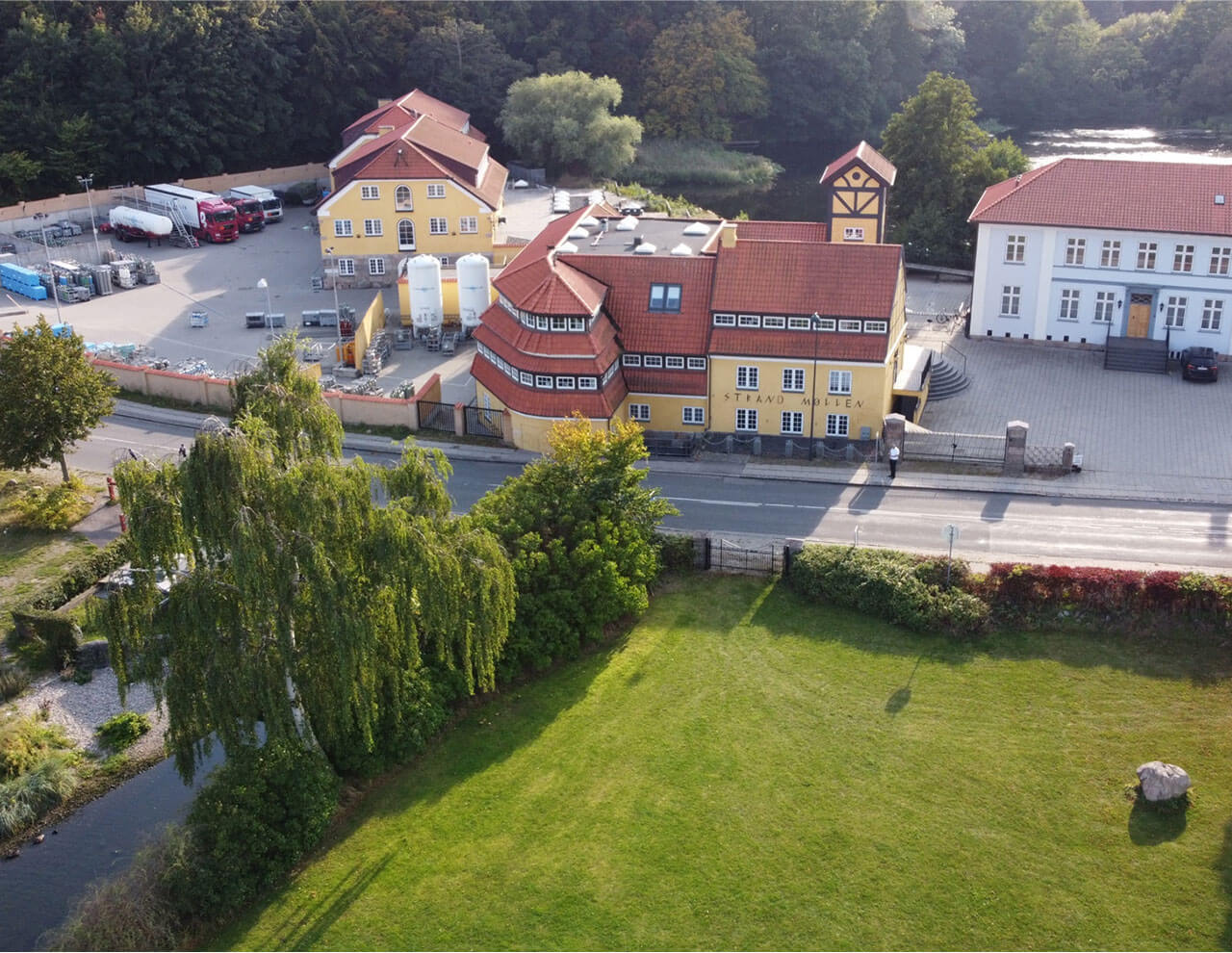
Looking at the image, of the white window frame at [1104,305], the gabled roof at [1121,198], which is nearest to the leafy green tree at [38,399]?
the gabled roof at [1121,198]

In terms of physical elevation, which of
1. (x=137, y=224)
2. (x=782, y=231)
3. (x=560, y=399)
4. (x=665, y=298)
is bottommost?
(x=560, y=399)

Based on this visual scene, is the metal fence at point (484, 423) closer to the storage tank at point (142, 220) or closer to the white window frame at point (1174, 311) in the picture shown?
the white window frame at point (1174, 311)

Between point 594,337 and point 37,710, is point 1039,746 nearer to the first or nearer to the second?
point 594,337

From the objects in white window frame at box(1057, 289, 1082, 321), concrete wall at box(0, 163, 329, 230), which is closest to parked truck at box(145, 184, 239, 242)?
concrete wall at box(0, 163, 329, 230)

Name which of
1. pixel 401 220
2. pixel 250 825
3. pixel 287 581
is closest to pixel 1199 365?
pixel 401 220

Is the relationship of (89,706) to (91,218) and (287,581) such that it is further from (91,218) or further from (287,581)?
(91,218)

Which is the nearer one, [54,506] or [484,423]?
[54,506]
